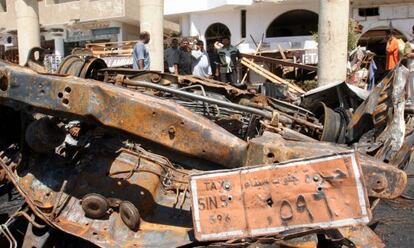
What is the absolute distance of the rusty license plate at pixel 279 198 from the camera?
81.4 inches

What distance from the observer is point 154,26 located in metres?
13.1

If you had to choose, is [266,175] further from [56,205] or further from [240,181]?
→ [56,205]

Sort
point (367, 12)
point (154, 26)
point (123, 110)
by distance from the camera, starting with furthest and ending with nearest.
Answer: point (367, 12) → point (154, 26) → point (123, 110)

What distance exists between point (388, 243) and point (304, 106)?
6.13 feet

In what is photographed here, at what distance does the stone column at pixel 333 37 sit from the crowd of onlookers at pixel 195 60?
6.31 ft

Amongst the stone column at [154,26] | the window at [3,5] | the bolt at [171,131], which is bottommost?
the bolt at [171,131]

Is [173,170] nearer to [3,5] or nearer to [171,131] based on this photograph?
[171,131]

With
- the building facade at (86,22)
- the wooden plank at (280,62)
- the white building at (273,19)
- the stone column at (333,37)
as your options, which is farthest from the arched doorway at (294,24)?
the stone column at (333,37)

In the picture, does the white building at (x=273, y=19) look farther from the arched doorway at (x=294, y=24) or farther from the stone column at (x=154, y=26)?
the stone column at (x=154, y=26)

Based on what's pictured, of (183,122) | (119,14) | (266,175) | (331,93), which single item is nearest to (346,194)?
(266,175)

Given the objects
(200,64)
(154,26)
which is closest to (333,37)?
(200,64)

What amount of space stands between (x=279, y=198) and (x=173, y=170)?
116 centimetres

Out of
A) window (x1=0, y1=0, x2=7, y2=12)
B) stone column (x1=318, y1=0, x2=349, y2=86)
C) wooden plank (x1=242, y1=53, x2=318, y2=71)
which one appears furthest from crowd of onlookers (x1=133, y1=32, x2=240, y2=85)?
window (x1=0, y1=0, x2=7, y2=12)

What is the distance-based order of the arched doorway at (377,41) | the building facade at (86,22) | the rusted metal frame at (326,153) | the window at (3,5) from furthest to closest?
the window at (3,5)
the building facade at (86,22)
the arched doorway at (377,41)
the rusted metal frame at (326,153)
